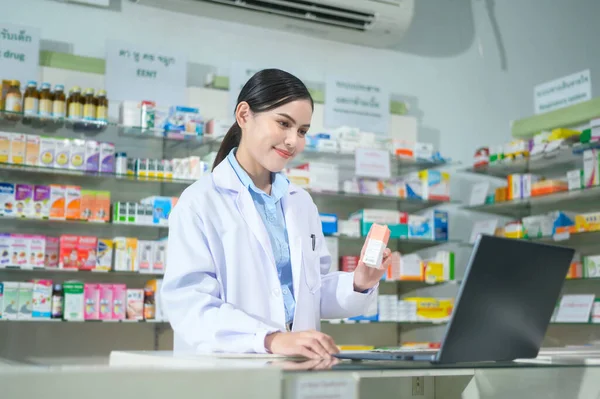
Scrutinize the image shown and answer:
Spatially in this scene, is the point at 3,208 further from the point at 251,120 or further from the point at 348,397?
the point at 348,397

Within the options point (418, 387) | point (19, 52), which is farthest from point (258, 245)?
point (19, 52)

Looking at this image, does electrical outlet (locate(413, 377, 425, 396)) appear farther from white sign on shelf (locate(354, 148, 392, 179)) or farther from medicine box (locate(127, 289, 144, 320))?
white sign on shelf (locate(354, 148, 392, 179))

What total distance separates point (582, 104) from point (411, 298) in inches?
82.9

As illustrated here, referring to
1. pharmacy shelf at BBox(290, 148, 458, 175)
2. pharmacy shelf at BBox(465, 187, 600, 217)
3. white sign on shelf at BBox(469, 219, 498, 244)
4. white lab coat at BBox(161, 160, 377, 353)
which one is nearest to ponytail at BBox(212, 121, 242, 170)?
white lab coat at BBox(161, 160, 377, 353)

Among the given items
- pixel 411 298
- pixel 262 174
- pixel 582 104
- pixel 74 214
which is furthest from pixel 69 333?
pixel 582 104

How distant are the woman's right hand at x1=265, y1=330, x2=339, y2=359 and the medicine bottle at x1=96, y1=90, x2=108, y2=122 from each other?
3937 millimetres

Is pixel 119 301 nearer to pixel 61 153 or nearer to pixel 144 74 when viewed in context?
→ pixel 61 153

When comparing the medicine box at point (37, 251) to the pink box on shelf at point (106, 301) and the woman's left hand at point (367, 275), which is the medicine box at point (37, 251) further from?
the woman's left hand at point (367, 275)

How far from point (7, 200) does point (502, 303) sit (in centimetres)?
413

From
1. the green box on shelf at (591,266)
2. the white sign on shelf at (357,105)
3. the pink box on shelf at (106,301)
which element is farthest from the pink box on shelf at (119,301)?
the green box on shelf at (591,266)

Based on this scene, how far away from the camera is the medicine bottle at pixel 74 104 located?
5.20 meters

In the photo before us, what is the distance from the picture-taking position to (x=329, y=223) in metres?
5.92

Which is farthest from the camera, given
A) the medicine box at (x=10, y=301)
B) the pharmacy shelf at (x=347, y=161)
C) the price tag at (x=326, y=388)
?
the pharmacy shelf at (x=347, y=161)

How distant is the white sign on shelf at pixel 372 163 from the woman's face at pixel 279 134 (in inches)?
144
